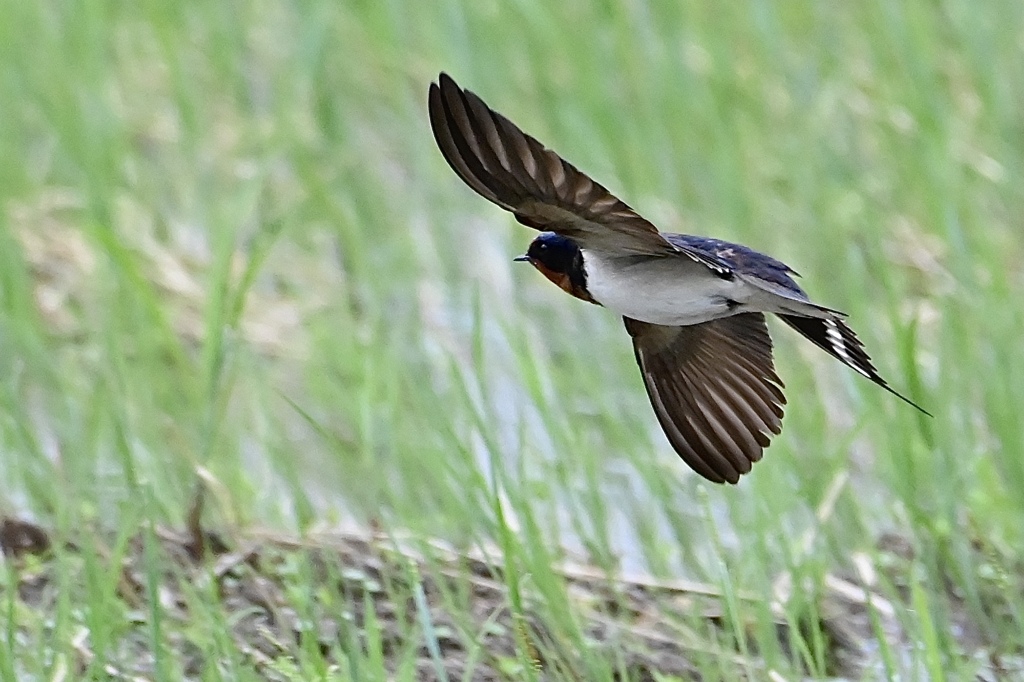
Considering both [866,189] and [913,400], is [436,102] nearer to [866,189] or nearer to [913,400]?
[913,400]

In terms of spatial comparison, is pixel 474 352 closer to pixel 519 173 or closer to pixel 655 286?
pixel 655 286

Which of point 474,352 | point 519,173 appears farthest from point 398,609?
point 519,173

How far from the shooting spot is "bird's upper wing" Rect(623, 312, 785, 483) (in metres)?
2.38

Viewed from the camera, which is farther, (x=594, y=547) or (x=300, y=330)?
(x=300, y=330)

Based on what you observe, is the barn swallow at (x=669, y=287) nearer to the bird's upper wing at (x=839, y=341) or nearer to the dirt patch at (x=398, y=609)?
the bird's upper wing at (x=839, y=341)

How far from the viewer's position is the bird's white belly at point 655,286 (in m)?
2.01

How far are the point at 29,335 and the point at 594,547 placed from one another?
1209 millimetres

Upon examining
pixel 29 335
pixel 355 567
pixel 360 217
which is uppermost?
pixel 360 217

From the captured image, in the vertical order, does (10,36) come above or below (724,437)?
above

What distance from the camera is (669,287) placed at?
79.7 inches

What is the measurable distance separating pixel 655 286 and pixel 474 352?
80cm

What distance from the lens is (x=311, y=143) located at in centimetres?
418

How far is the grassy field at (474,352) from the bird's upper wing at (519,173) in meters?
0.59

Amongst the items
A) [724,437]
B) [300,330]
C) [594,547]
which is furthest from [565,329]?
[724,437]
